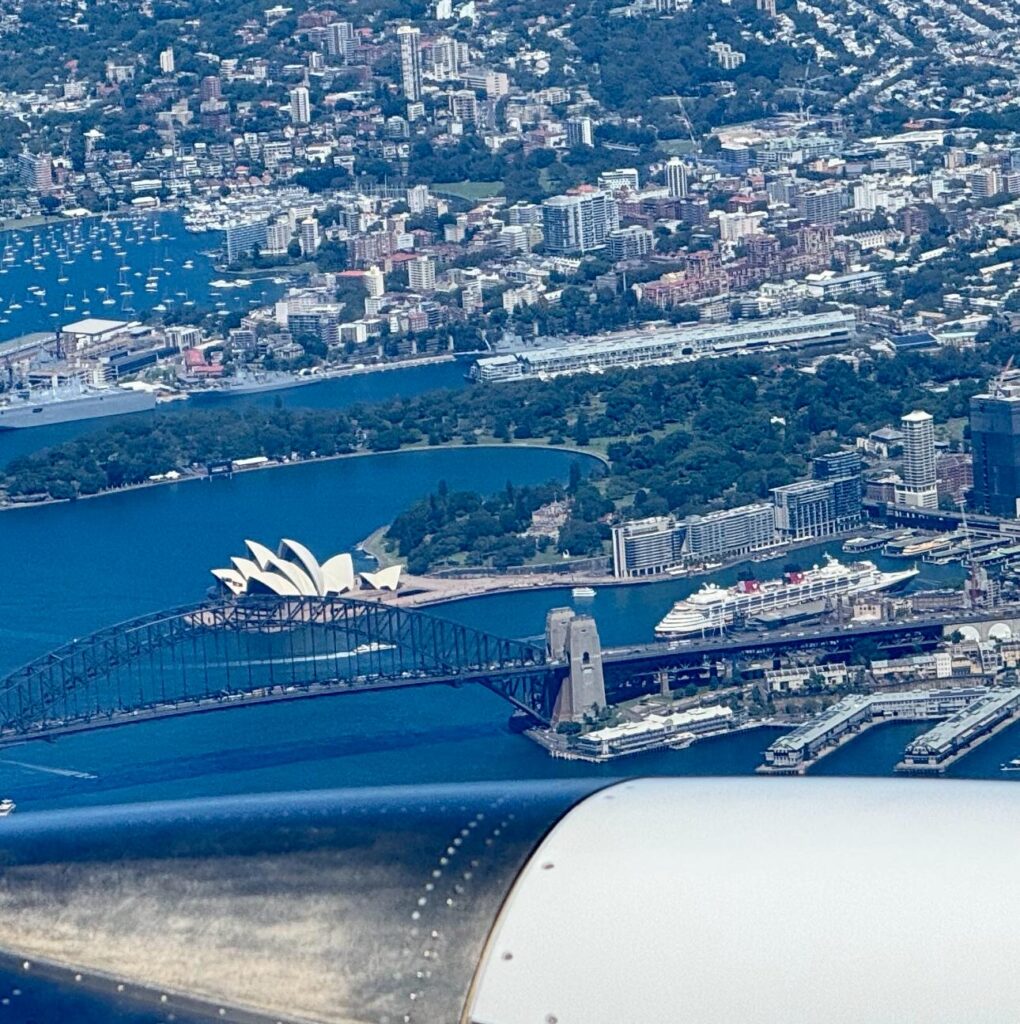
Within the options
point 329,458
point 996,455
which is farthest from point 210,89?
point 996,455

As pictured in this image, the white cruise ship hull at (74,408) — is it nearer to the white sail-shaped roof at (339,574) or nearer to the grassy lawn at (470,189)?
the white sail-shaped roof at (339,574)

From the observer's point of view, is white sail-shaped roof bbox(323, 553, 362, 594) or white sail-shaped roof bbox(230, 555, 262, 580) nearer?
white sail-shaped roof bbox(323, 553, 362, 594)

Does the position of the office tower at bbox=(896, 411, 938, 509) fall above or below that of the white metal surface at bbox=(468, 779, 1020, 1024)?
below

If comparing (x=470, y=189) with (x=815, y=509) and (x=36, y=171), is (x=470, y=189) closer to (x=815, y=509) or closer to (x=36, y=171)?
(x=36, y=171)

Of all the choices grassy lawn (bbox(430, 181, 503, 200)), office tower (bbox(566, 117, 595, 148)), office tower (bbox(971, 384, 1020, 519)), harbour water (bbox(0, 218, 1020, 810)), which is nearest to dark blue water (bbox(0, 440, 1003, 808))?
harbour water (bbox(0, 218, 1020, 810))

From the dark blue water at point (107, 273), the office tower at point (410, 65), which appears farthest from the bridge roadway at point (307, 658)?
the office tower at point (410, 65)

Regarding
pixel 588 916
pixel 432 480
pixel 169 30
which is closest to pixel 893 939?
pixel 588 916

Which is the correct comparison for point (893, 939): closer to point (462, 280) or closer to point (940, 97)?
point (462, 280)

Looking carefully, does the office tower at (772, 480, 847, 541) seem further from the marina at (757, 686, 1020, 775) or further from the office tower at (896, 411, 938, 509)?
the marina at (757, 686, 1020, 775)
